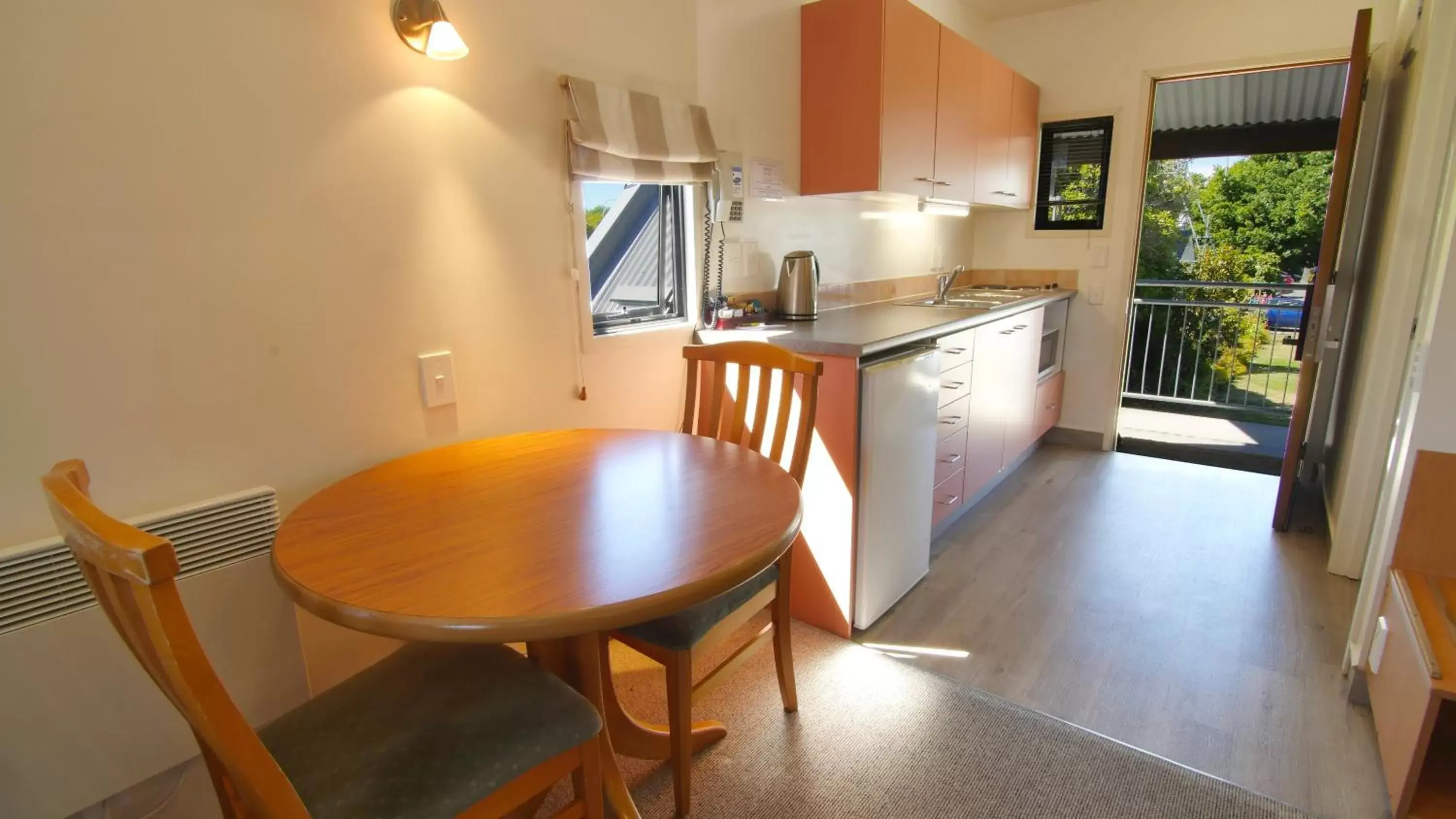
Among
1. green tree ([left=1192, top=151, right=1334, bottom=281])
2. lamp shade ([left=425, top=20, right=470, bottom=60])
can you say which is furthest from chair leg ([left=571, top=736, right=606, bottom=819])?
green tree ([left=1192, top=151, right=1334, bottom=281])


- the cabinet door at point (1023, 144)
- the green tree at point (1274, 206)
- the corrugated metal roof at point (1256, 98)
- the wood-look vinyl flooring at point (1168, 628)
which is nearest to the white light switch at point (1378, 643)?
the wood-look vinyl flooring at point (1168, 628)

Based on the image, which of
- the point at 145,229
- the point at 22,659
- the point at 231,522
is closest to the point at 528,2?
the point at 145,229

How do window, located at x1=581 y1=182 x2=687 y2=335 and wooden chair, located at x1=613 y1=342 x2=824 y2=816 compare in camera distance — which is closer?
wooden chair, located at x1=613 y1=342 x2=824 y2=816

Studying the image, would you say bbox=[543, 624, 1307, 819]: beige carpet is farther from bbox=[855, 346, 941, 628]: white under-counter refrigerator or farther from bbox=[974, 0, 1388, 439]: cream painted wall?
bbox=[974, 0, 1388, 439]: cream painted wall

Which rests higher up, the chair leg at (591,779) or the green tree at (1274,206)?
the green tree at (1274,206)

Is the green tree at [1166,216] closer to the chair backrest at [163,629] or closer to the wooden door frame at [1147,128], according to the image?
the wooden door frame at [1147,128]

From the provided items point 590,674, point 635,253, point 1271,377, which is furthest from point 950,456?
point 1271,377

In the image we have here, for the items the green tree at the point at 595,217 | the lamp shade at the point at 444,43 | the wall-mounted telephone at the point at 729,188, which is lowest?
the green tree at the point at 595,217

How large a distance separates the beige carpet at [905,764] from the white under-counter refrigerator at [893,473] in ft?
1.05

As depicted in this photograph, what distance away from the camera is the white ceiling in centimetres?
374

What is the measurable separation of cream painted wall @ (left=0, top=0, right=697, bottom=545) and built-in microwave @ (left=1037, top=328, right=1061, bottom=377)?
2.77 metres

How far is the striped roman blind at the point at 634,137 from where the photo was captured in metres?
1.83

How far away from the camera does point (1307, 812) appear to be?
1.42 m

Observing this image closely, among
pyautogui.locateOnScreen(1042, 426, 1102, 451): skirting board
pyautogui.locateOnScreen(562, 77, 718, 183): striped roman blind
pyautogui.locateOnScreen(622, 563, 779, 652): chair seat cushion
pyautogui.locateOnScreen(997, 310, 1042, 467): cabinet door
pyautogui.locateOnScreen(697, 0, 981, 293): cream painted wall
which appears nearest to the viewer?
pyautogui.locateOnScreen(622, 563, 779, 652): chair seat cushion
